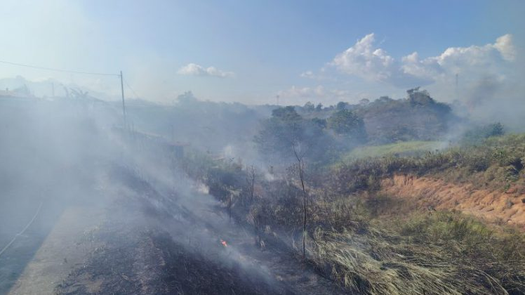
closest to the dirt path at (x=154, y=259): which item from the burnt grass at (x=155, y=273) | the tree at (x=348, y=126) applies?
the burnt grass at (x=155, y=273)

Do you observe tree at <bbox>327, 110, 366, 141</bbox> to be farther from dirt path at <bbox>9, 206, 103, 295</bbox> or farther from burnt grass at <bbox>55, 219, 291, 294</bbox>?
burnt grass at <bbox>55, 219, 291, 294</bbox>

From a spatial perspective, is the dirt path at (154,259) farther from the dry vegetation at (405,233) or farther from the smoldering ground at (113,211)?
the dry vegetation at (405,233)

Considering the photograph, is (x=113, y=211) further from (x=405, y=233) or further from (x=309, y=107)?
(x=309, y=107)

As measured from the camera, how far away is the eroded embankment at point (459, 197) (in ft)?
34.8

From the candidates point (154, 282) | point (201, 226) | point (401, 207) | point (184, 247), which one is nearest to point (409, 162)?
point (401, 207)

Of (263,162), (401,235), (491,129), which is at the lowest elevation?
(263,162)

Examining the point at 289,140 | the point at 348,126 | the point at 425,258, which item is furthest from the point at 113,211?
the point at 348,126

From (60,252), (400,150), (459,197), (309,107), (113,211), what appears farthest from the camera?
(309,107)

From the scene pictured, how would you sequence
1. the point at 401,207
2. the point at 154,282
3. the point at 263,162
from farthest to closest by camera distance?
the point at 263,162
the point at 401,207
the point at 154,282

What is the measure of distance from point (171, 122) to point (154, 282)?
53.0 m

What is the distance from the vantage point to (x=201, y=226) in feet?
38.5

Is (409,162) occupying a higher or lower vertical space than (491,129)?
lower

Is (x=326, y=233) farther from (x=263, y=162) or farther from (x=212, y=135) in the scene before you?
(x=212, y=135)

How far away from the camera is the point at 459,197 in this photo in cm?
1279
